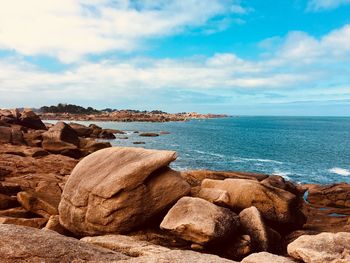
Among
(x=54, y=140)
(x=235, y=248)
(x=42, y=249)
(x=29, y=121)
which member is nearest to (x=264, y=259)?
(x=235, y=248)

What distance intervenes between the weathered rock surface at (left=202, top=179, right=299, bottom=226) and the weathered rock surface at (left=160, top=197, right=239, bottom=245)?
9.85 feet

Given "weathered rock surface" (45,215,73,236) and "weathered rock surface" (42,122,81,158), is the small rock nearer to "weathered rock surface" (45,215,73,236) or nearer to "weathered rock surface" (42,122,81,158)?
"weathered rock surface" (45,215,73,236)

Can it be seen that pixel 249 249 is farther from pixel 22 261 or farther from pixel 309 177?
pixel 309 177

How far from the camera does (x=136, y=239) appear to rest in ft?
42.7

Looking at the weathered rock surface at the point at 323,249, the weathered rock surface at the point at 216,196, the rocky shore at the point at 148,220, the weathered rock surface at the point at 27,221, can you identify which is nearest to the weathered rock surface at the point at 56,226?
the rocky shore at the point at 148,220

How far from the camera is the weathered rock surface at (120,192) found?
13.9 m

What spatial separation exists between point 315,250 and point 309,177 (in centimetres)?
4148

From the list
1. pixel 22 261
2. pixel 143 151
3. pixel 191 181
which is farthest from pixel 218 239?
pixel 191 181

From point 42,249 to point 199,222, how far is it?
241 inches

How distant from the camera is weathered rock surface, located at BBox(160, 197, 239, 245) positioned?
12328mm

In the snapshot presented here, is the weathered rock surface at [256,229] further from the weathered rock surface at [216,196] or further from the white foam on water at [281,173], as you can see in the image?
the white foam on water at [281,173]

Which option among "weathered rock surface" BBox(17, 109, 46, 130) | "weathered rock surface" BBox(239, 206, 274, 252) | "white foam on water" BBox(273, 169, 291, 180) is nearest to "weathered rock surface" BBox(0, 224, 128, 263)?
"weathered rock surface" BBox(239, 206, 274, 252)

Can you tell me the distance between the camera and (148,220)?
1433 centimetres

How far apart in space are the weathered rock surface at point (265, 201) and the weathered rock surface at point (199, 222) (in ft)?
9.85
